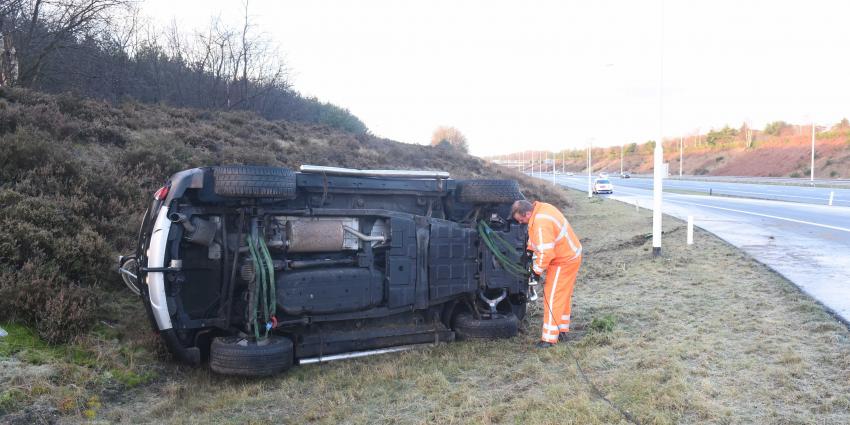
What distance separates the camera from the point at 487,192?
245 inches

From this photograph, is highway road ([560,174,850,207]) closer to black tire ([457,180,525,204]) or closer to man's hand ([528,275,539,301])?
man's hand ([528,275,539,301])

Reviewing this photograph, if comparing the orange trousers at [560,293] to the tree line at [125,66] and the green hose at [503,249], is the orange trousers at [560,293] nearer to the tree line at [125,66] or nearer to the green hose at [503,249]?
the green hose at [503,249]

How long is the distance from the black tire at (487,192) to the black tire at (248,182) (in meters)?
2.10

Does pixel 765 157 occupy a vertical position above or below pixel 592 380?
above

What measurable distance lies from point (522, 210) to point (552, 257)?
0.57 meters

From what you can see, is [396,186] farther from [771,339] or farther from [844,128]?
[844,128]

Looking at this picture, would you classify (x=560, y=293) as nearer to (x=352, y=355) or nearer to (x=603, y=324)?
(x=603, y=324)

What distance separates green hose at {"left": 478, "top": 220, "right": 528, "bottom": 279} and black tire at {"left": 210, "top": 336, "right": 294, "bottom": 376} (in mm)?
2358

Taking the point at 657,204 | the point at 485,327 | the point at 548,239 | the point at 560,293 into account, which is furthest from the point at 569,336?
the point at 657,204

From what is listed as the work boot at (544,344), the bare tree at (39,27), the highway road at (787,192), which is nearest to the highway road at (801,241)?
the work boot at (544,344)

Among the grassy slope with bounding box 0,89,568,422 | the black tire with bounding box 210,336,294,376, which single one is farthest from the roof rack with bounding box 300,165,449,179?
the grassy slope with bounding box 0,89,568,422

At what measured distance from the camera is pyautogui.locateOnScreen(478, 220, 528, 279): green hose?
608cm

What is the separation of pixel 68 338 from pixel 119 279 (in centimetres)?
146

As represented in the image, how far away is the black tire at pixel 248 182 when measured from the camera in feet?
16.0
